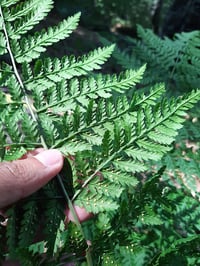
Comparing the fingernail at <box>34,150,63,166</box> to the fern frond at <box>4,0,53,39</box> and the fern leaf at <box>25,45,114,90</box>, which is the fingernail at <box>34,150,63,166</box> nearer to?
the fern leaf at <box>25,45,114,90</box>

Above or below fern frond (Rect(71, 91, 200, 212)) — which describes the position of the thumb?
below

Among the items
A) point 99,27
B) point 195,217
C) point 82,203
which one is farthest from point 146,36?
point 99,27

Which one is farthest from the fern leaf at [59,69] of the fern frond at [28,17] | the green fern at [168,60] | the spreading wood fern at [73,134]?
the green fern at [168,60]

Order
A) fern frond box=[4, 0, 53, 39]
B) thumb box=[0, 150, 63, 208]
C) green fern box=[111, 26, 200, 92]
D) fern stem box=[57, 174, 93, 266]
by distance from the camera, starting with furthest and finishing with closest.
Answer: green fern box=[111, 26, 200, 92] < fern frond box=[4, 0, 53, 39] < thumb box=[0, 150, 63, 208] < fern stem box=[57, 174, 93, 266]

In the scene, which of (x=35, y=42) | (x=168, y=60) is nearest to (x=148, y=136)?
(x=35, y=42)

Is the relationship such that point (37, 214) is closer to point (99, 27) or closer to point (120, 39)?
point (120, 39)

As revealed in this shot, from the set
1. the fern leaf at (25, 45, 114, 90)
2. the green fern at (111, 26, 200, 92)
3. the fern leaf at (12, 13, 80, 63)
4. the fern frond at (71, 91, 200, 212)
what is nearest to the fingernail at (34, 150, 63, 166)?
the fern frond at (71, 91, 200, 212)

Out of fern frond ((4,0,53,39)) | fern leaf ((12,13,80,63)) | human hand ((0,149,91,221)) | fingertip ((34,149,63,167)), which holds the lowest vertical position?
human hand ((0,149,91,221))
